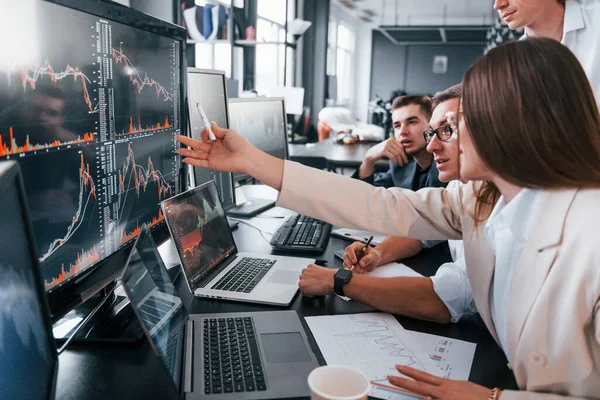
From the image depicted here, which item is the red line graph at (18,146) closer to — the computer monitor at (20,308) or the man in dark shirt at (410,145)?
the computer monitor at (20,308)

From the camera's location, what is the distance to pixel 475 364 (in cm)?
86

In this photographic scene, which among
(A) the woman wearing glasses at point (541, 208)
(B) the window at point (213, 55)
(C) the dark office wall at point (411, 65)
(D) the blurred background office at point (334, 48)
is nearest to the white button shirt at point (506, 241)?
(A) the woman wearing glasses at point (541, 208)

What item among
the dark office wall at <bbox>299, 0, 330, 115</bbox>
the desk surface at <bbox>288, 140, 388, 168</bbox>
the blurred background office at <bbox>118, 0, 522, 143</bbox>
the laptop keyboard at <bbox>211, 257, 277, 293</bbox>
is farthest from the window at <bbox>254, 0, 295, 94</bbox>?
the laptop keyboard at <bbox>211, 257, 277, 293</bbox>

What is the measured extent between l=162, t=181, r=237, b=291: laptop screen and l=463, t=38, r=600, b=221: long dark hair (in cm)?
64

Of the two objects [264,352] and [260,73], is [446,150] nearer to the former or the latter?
[264,352]

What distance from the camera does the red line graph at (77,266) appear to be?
77cm

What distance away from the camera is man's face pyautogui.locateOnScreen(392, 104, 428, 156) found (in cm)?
229

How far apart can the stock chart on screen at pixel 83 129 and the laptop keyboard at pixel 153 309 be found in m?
0.15

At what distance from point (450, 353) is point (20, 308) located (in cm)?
69

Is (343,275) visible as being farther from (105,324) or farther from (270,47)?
(270,47)

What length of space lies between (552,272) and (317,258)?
0.74 m

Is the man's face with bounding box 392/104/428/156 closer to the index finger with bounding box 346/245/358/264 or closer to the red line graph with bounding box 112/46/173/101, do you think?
the index finger with bounding box 346/245/358/264

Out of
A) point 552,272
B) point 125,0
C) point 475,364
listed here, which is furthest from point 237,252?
point 125,0

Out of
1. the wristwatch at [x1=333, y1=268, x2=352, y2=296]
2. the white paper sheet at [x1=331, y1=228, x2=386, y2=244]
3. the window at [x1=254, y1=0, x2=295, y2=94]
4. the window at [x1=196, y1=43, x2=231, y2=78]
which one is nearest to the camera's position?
the wristwatch at [x1=333, y1=268, x2=352, y2=296]
